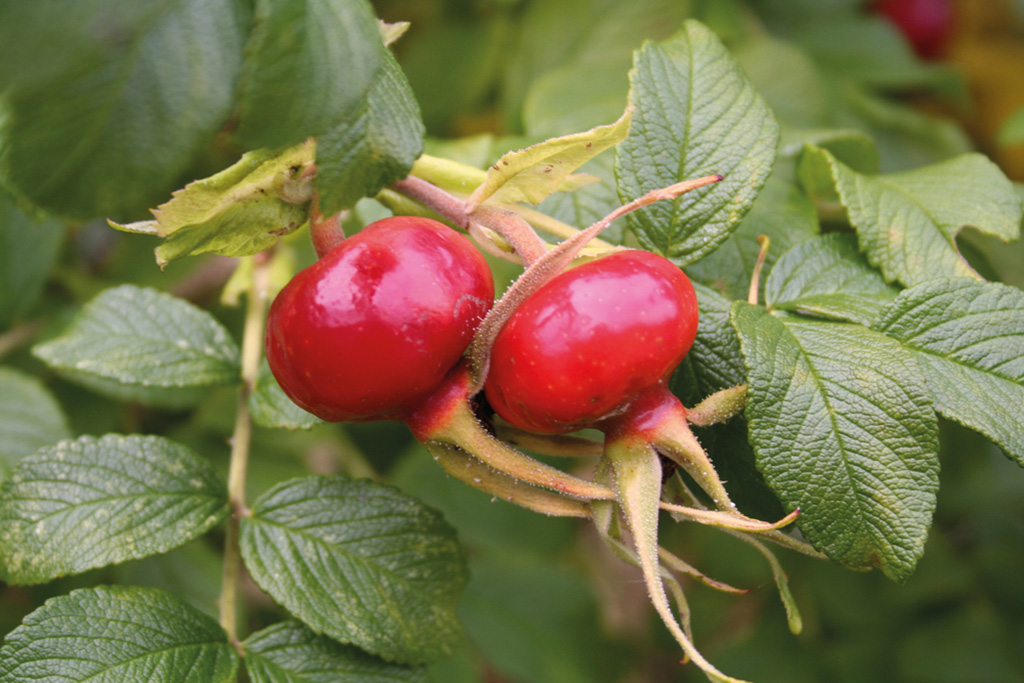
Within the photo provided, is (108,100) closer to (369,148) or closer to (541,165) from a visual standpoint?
(369,148)

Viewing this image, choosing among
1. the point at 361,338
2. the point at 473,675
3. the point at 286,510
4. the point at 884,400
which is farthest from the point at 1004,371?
the point at 473,675

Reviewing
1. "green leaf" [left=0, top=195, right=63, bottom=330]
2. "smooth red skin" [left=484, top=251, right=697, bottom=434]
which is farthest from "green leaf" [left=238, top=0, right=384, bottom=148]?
"green leaf" [left=0, top=195, right=63, bottom=330]

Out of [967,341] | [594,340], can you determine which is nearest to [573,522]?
[967,341]

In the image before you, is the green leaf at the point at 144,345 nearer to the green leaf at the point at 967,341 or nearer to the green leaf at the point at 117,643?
the green leaf at the point at 117,643

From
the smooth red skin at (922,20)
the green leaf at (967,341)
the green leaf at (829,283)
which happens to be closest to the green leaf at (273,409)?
the green leaf at (829,283)

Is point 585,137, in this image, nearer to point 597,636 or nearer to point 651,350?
point 651,350

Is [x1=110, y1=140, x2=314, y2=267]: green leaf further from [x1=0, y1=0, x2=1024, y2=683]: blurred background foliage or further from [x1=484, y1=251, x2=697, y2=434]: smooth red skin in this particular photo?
[x1=0, y1=0, x2=1024, y2=683]: blurred background foliage
